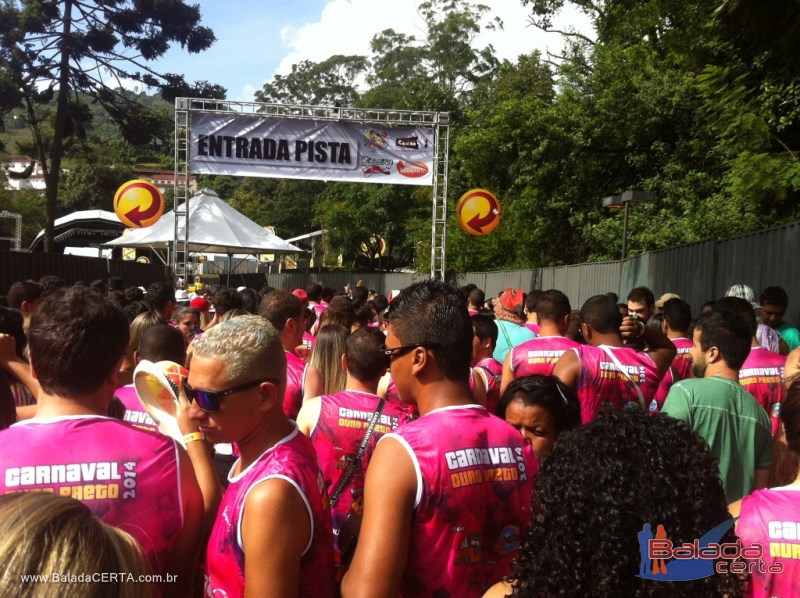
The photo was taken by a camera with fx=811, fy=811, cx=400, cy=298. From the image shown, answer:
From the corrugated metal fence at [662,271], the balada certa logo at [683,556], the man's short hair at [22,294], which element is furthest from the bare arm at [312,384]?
the corrugated metal fence at [662,271]

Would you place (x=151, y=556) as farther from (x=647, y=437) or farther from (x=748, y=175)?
(x=748, y=175)

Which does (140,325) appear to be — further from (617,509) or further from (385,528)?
(617,509)

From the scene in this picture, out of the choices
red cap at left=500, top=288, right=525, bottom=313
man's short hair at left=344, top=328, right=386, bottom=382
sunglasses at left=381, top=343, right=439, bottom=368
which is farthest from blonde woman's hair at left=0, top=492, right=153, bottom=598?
red cap at left=500, top=288, right=525, bottom=313

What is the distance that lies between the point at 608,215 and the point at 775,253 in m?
15.1

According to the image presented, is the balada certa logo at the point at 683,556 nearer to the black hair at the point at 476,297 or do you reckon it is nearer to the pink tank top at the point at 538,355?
the pink tank top at the point at 538,355

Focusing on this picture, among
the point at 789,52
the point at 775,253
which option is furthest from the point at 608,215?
the point at 775,253

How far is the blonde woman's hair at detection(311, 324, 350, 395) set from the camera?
4734 mm

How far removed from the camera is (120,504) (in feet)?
7.73

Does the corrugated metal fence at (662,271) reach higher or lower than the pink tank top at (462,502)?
higher

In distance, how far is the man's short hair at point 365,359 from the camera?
414cm

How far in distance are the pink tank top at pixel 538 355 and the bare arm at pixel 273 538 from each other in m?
3.28

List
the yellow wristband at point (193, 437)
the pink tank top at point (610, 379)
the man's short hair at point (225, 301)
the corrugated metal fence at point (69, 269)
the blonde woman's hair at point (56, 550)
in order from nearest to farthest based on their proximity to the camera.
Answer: the blonde woman's hair at point (56, 550) < the yellow wristband at point (193, 437) < the pink tank top at point (610, 379) < the man's short hair at point (225, 301) < the corrugated metal fence at point (69, 269)

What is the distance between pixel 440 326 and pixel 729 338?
2.12m

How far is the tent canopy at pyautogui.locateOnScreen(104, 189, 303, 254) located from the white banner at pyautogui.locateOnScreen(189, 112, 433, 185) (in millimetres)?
2345
